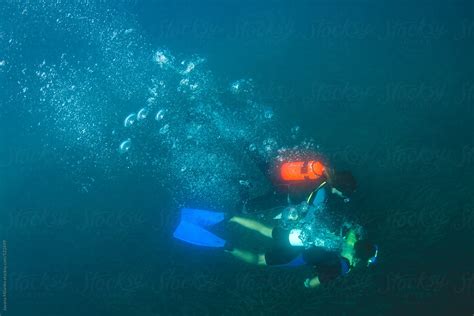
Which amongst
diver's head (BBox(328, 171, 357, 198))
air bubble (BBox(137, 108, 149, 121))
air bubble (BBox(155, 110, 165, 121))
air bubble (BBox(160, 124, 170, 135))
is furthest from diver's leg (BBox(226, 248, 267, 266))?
air bubble (BBox(137, 108, 149, 121))

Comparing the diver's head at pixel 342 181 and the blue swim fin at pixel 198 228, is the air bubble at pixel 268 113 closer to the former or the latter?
the blue swim fin at pixel 198 228

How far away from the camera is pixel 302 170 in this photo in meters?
4.11

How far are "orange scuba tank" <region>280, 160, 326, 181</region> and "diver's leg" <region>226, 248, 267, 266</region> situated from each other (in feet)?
5.23

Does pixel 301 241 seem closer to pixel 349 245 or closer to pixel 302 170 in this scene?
pixel 349 245

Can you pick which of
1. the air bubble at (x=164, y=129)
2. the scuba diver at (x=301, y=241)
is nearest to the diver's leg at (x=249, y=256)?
the scuba diver at (x=301, y=241)

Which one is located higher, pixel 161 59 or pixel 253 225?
pixel 161 59

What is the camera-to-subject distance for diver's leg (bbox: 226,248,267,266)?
5.23m

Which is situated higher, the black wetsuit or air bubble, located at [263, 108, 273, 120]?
air bubble, located at [263, 108, 273, 120]

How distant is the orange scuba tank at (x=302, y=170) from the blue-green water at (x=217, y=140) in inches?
69.4

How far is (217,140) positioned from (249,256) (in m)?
2.91

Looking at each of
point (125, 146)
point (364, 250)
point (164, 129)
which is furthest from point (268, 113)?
point (364, 250)

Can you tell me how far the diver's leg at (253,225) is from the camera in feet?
17.3

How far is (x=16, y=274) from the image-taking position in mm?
6883

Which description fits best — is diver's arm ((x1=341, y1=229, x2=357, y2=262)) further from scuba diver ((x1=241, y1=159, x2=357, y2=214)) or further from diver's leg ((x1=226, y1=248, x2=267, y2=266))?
diver's leg ((x1=226, y1=248, x2=267, y2=266))
